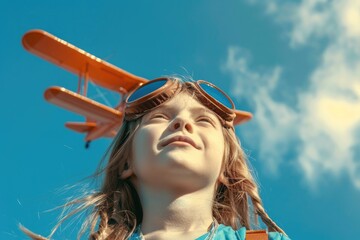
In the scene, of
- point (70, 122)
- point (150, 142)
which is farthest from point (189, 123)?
point (70, 122)

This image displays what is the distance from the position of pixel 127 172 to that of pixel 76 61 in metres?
19.8

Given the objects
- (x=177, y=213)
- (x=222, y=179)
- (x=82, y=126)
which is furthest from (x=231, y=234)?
(x=82, y=126)

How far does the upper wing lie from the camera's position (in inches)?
825

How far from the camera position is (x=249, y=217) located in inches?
115

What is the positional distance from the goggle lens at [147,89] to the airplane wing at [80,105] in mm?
15617

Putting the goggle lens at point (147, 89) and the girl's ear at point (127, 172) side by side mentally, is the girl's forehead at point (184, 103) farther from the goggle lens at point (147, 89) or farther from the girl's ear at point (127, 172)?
the girl's ear at point (127, 172)

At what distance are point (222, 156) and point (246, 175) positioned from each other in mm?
236

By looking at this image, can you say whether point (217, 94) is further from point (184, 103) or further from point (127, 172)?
point (127, 172)

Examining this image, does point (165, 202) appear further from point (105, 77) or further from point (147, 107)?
point (105, 77)

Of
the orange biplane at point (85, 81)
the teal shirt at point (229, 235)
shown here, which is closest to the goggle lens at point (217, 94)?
the teal shirt at point (229, 235)

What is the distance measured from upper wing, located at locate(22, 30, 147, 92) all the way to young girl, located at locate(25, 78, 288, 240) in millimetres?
18542

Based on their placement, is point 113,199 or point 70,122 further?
point 70,122

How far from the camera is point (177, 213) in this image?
107 inches

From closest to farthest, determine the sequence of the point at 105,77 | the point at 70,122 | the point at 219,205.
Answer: the point at 219,205 → the point at 105,77 → the point at 70,122
